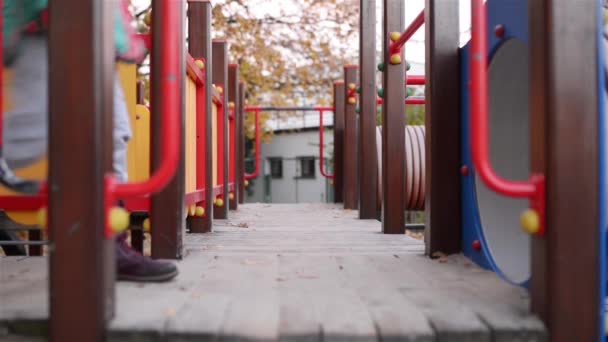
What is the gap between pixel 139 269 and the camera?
Result: 174 cm

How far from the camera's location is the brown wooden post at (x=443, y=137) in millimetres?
2246

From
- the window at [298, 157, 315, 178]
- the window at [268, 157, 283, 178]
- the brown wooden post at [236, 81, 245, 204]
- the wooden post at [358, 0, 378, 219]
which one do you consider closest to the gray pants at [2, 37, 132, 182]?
the wooden post at [358, 0, 378, 219]

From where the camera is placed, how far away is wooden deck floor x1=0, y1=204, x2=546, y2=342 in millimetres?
1288

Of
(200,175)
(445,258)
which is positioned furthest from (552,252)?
(200,175)

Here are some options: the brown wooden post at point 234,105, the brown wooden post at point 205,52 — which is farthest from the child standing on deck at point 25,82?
the brown wooden post at point 234,105

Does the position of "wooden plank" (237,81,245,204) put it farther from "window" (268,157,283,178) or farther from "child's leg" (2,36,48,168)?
"window" (268,157,283,178)

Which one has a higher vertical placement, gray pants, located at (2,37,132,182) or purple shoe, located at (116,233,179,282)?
gray pants, located at (2,37,132,182)

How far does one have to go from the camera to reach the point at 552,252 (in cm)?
133

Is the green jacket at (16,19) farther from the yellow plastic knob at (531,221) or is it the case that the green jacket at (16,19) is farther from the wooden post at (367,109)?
the wooden post at (367,109)

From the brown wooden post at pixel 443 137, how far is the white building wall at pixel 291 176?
43.7 feet

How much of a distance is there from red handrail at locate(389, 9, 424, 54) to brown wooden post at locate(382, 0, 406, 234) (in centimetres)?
6

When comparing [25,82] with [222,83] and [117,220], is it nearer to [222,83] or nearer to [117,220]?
[117,220]

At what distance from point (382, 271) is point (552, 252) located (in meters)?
0.75

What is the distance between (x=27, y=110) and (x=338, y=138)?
5.36 metres
